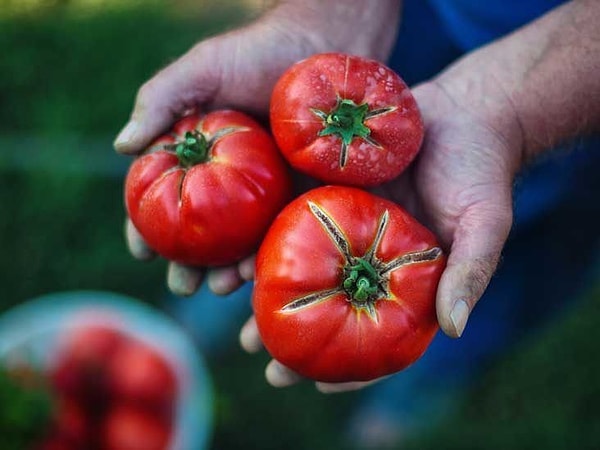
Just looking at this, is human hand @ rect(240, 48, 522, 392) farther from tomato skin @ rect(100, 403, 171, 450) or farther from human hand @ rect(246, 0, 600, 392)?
tomato skin @ rect(100, 403, 171, 450)

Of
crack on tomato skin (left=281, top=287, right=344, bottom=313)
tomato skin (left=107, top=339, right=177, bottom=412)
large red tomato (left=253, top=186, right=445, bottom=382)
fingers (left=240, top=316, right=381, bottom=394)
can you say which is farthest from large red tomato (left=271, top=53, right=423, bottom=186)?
tomato skin (left=107, top=339, right=177, bottom=412)

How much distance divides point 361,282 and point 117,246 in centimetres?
227

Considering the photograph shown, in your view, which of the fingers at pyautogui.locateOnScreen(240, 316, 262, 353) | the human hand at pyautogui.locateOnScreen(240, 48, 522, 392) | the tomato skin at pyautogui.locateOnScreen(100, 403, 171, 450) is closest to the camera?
the human hand at pyautogui.locateOnScreen(240, 48, 522, 392)

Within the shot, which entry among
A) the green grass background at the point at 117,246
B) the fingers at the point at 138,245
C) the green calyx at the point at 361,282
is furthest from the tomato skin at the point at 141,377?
the green calyx at the point at 361,282

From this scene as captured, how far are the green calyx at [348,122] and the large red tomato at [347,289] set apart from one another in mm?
167

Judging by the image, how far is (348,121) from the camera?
1.88 m

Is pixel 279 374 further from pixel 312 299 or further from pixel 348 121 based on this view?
pixel 348 121

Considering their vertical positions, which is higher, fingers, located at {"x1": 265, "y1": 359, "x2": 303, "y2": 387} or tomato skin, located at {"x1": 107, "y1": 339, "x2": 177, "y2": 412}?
fingers, located at {"x1": 265, "y1": 359, "x2": 303, "y2": 387}

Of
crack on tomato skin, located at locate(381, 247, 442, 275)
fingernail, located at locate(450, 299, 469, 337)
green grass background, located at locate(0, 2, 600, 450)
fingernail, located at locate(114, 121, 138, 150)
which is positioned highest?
fingernail, located at locate(114, 121, 138, 150)

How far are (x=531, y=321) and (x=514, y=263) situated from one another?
36 centimetres

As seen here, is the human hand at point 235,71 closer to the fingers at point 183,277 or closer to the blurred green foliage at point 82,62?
the fingers at point 183,277

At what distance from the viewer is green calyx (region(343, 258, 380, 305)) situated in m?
1.70

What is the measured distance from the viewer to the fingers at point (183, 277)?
2285 mm

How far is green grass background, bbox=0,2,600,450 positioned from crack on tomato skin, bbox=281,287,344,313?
5.76 ft
